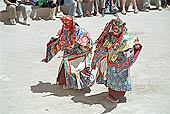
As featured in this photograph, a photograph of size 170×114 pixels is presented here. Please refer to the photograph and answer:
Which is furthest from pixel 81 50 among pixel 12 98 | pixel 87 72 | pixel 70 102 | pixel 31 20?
pixel 31 20

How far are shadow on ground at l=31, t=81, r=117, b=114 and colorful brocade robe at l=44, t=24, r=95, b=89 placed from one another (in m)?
0.14

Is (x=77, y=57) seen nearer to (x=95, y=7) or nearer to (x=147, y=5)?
(x=95, y=7)

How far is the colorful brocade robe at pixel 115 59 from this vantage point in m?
6.23

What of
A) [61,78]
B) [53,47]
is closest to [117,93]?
[61,78]

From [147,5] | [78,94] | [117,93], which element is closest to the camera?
[117,93]

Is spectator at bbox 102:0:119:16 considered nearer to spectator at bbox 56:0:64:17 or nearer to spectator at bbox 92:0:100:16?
spectator at bbox 92:0:100:16

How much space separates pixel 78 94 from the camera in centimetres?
695

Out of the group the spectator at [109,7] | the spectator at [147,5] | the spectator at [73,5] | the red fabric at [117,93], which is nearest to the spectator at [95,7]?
the spectator at [109,7]

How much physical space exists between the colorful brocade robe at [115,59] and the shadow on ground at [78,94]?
33cm

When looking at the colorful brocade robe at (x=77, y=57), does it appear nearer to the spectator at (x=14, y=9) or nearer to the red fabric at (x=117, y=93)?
the red fabric at (x=117, y=93)

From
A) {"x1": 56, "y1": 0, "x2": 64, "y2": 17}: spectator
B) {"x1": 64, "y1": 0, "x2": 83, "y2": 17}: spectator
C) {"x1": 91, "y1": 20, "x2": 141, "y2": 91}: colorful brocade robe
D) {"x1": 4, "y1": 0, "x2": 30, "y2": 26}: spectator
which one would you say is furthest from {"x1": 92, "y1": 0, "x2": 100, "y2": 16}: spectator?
{"x1": 91, "y1": 20, "x2": 141, "y2": 91}: colorful brocade robe

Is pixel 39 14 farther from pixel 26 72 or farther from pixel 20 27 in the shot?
pixel 26 72

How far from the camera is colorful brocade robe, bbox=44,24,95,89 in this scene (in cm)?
671

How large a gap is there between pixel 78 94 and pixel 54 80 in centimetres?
84
